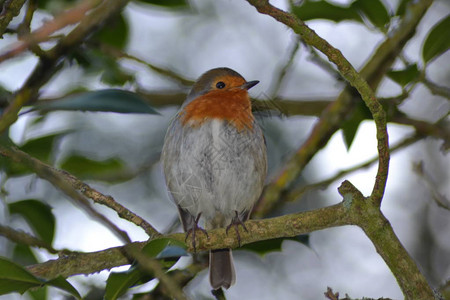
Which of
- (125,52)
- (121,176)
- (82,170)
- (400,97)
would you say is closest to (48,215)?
(82,170)

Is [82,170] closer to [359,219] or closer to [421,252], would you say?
[359,219]

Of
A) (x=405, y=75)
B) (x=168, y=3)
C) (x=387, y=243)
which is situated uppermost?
(x=168, y=3)

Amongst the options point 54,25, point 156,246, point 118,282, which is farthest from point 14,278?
point 54,25

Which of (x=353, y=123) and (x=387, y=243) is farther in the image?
(x=353, y=123)

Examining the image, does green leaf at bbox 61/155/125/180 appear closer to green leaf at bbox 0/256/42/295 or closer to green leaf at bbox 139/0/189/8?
green leaf at bbox 139/0/189/8

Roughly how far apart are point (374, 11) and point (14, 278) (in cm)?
260

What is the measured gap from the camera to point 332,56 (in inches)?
94.7

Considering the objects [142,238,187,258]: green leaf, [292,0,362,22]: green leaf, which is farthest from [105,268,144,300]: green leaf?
[292,0,362,22]: green leaf

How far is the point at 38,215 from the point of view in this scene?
324 cm

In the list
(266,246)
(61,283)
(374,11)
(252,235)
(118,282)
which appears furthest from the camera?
(374,11)

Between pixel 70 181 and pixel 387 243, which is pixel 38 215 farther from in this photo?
pixel 387 243

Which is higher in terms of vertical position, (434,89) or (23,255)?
(434,89)

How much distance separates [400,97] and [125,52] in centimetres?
188

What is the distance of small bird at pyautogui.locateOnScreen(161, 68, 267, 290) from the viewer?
4.06 m
